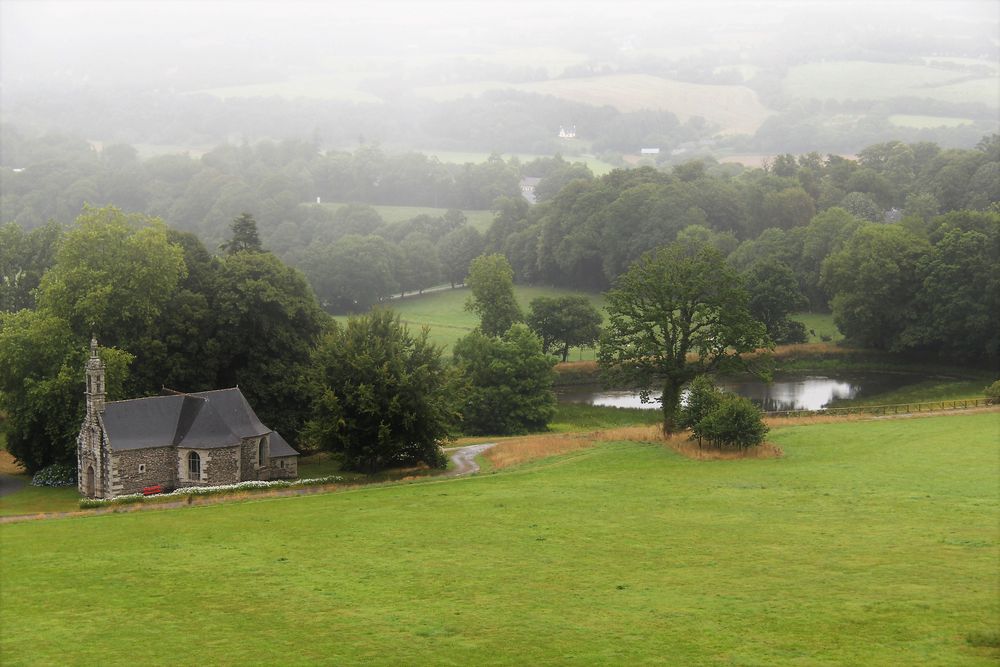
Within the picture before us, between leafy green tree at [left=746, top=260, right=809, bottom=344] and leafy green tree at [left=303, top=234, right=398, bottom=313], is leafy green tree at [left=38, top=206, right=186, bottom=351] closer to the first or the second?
leafy green tree at [left=746, top=260, right=809, bottom=344]

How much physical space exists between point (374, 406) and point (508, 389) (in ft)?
81.2

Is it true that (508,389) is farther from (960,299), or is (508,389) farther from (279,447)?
(960,299)

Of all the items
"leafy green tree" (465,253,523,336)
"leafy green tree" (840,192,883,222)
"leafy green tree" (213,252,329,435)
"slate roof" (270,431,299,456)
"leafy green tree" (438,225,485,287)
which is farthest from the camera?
"leafy green tree" (438,225,485,287)

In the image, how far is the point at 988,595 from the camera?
35031 millimetres

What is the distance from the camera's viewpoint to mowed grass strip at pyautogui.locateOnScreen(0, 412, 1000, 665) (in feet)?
105

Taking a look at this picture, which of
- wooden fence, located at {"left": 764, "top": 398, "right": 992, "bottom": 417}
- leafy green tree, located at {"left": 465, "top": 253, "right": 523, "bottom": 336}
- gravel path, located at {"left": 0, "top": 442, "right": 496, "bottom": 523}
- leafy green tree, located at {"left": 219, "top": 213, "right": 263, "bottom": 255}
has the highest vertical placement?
leafy green tree, located at {"left": 219, "top": 213, "right": 263, "bottom": 255}

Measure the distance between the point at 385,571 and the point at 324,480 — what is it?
22973 mm

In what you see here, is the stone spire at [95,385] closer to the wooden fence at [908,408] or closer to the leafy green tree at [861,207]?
the wooden fence at [908,408]

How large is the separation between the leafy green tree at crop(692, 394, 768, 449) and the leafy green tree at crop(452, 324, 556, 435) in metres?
26.6

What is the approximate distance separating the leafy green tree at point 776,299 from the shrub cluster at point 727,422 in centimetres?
4967

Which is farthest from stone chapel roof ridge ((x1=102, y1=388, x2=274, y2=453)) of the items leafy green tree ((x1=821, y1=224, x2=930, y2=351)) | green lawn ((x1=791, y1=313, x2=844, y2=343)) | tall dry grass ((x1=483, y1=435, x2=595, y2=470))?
green lawn ((x1=791, y1=313, x2=844, y2=343))

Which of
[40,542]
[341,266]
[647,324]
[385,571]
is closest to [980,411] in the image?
[647,324]

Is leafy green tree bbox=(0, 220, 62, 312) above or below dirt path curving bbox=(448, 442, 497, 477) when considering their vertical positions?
above

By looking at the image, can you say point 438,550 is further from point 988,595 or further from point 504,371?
point 504,371
